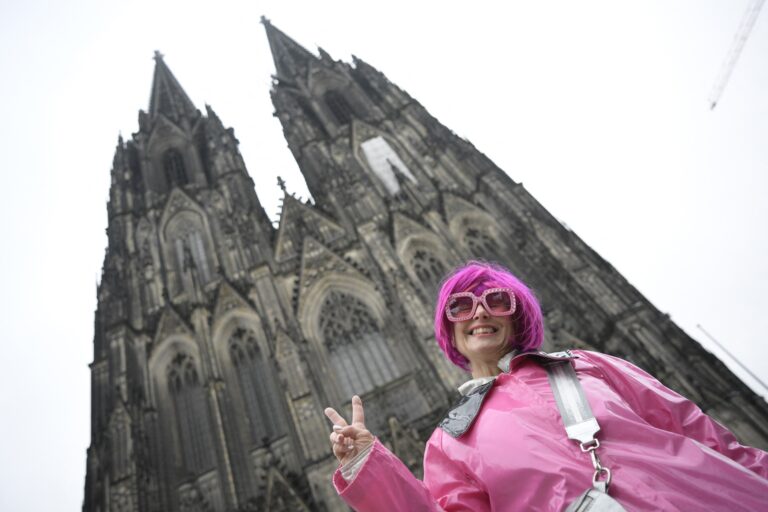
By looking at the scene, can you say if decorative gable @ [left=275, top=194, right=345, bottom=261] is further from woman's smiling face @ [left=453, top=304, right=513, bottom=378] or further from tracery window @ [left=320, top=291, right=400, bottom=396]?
woman's smiling face @ [left=453, top=304, right=513, bottom=378]

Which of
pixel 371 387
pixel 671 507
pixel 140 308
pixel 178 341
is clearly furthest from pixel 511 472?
pixel 140 308

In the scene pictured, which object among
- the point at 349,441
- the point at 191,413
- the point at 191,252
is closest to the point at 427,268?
the point at 191,413

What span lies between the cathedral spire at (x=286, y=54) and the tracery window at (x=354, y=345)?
1633 cm

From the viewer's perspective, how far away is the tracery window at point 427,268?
1516 cm

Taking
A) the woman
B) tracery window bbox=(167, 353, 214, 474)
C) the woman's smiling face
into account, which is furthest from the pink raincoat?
tracery window bbox=(167, 353, 214, 474)

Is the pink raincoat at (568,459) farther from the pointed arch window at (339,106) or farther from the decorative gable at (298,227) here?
the pointed arch window at (339,106)

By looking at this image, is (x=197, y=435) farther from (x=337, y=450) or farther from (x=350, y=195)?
(x=337, y=450)

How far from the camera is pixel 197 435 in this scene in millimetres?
13586

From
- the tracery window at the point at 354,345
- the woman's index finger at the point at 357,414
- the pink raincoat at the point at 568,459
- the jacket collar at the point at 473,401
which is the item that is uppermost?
the tracery window at the point at 354,345

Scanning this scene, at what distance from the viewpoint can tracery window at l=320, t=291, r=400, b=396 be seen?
13.6 metres

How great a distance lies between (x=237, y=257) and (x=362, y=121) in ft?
28.7

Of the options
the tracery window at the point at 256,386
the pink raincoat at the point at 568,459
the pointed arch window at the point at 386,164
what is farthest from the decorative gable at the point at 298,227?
the pink raincoat at the point at 568,459

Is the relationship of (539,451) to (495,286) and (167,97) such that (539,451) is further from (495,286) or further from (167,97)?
(167,97)

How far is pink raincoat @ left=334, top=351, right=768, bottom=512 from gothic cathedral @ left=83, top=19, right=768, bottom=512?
916cm
